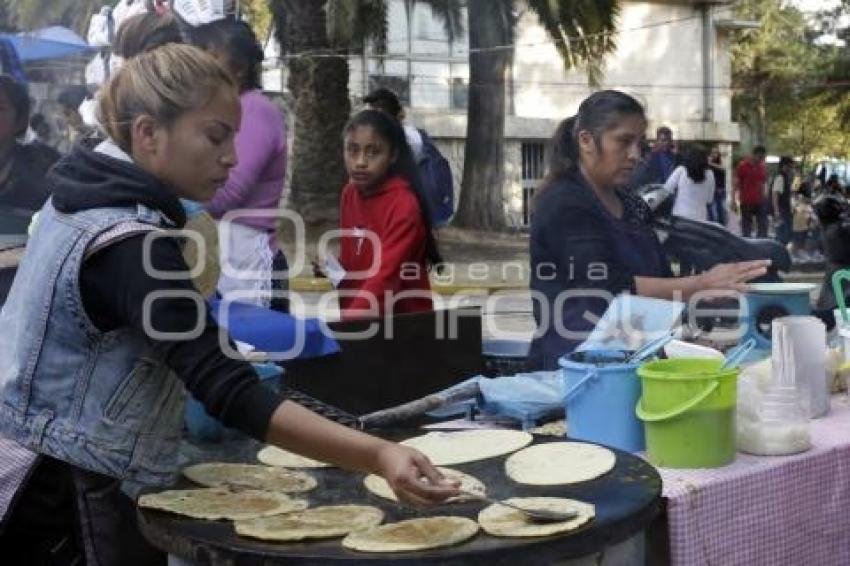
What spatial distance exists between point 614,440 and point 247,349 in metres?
0.95

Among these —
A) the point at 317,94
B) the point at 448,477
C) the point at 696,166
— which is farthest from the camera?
the point at 317,94

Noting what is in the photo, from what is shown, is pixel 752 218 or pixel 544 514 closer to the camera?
pixel 544 514

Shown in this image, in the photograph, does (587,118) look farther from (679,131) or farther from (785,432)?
(679,131)

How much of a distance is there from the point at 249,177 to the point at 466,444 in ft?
5.30

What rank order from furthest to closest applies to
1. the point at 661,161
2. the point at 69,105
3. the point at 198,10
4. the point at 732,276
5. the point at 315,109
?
the point at 315,109, the point at 661,161, the point at 69,105, the point at 198,10, the point at 732,276

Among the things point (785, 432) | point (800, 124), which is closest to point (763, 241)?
point (785, 432)

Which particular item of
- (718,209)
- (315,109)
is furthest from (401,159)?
(315,109)

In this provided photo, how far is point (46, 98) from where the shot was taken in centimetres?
1034

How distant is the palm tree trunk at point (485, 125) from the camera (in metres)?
15.9

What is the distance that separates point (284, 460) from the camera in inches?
82.2

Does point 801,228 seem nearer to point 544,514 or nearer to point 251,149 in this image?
point 251,149

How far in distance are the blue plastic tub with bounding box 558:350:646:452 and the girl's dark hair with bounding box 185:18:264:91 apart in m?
1.79

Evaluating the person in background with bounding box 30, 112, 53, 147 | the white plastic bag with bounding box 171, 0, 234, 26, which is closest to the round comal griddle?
the white plastic bag with bounding box 171, 0, 234, 26

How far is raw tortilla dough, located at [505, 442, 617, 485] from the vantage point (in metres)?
1.87
